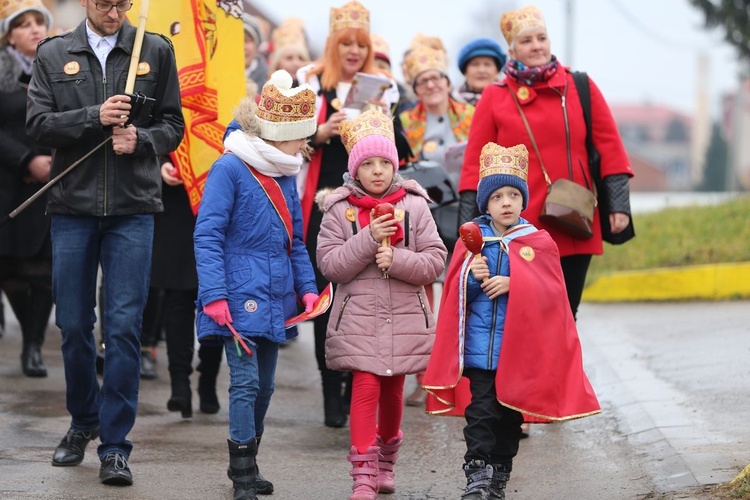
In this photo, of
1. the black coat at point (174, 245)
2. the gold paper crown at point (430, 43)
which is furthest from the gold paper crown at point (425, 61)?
the black coat at point (174, 245)

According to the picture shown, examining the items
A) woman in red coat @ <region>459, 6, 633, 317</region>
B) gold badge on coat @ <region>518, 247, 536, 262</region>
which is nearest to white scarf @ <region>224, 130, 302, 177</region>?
gold badge on coat @ <region>518, 247, 536, 262</region>

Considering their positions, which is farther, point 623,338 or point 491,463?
point 623,338

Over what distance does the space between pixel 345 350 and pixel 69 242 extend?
134 cm

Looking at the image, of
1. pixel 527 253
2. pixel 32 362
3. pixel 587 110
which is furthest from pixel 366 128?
pixel 32 362

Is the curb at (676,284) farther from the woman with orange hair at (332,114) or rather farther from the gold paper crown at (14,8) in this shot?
the gold paper crown at (14,8)

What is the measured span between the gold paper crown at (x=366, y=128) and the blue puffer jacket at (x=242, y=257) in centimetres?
43

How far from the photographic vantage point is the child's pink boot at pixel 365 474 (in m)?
5.74

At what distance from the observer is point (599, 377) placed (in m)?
8.80

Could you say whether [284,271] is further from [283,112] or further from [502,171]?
[502,171]

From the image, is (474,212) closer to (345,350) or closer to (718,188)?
(345,350)

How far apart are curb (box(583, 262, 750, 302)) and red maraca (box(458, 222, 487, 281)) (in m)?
6.47

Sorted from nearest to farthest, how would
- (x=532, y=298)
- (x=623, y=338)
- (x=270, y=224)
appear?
(x=532, y=298) < (x=270, y=224) < (x=623, y=338)

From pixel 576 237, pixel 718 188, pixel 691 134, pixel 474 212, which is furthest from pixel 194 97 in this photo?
pixel 691 134

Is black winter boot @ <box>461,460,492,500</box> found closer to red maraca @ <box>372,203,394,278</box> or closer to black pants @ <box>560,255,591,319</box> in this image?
red maraca @ <box>372,203,394,278</box>
